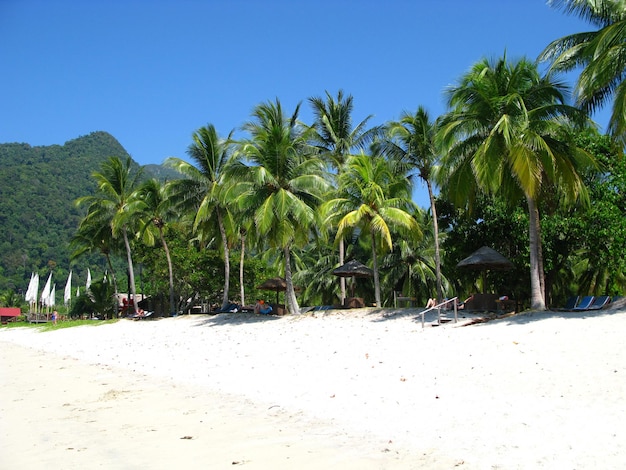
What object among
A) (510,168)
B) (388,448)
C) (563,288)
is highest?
(510,168)

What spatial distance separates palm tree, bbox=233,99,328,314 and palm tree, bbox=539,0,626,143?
10446 mm

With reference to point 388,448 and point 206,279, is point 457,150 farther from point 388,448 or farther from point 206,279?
point 206,279

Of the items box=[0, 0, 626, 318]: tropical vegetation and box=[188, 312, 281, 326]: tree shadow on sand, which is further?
box=[188, 312, 281, 326]: tree shadow on sand

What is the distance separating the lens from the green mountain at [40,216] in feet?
382

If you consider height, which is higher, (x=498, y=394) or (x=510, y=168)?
(x=510, y=168)

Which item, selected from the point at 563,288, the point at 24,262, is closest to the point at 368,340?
the point at 563,288

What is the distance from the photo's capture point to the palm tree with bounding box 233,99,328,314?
2167cm

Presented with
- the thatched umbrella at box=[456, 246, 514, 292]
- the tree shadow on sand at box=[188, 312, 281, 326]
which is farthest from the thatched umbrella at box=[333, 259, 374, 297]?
the thatched umbrella at box=[456, 246, 514, 292]

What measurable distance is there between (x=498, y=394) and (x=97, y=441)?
574cm

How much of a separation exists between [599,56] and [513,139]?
2.74 m

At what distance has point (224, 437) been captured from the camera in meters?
7.01

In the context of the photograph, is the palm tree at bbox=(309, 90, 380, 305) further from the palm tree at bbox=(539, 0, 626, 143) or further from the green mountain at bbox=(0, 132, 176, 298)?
the green mountain at bbox=(0, 132, 176, 298)

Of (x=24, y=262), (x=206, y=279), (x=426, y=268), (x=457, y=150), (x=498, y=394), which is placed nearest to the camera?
(x=498, y=394)

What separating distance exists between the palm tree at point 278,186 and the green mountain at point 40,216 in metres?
73.8
